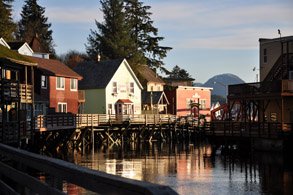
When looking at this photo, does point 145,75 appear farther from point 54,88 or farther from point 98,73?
point 54,88

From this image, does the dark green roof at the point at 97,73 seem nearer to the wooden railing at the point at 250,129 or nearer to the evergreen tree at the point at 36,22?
the wooden railing at the point at 250,129

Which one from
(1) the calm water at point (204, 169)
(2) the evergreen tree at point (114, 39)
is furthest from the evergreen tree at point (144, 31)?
(1) the calm water at point (204, 169)

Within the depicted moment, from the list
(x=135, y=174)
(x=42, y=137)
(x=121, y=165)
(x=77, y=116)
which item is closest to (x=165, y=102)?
(x=77, y=116)

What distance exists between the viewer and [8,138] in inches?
1120

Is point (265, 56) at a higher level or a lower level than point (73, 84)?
higher

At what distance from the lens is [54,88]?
56.9 metres

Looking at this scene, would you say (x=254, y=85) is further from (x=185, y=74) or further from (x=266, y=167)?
(x=185, y=74)

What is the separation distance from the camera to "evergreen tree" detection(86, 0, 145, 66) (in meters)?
89.9

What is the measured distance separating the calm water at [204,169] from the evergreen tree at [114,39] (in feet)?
139

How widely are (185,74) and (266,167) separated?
99.1 m

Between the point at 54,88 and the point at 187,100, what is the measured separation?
107 ft

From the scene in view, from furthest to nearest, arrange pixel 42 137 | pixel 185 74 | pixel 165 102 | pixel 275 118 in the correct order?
pixel 185 74, pixel 165 102, pixel 275 118, pixel 42 137

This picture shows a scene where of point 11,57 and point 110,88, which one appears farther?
point 110,88

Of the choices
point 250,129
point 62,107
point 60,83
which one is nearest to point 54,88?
point 60,83
